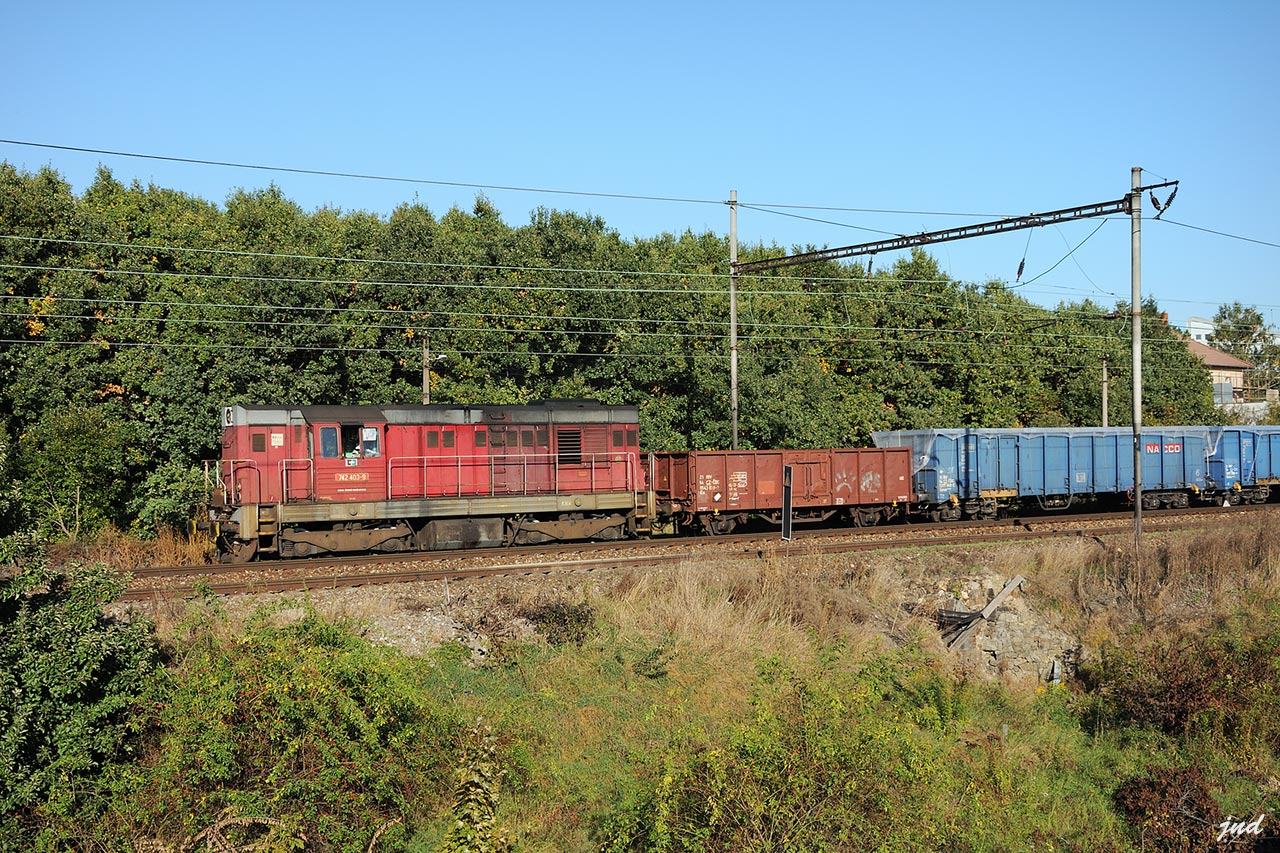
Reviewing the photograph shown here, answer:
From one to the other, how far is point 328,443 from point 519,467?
4674 millimetres

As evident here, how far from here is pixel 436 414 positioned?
2214cm

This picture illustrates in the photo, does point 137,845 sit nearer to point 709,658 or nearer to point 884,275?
point 709,658

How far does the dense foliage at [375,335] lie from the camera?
90.6 feet

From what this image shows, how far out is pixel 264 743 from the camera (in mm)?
8969

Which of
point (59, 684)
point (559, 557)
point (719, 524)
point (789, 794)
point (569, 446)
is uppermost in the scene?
point (569, 446)

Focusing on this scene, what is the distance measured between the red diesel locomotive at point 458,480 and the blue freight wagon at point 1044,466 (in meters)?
5.14

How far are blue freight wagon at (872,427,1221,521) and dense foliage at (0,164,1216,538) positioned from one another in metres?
7.40

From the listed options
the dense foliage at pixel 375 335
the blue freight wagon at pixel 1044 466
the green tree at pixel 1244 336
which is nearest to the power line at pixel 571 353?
the dense foliage at pixel 375 335

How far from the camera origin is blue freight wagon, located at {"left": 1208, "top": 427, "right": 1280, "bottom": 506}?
33469 millimetres

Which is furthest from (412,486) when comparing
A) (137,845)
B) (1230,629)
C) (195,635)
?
(1230,629)

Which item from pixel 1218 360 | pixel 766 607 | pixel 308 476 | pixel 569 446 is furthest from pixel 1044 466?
pixel 1218 360

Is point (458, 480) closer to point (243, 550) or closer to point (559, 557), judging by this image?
point (559, 557)

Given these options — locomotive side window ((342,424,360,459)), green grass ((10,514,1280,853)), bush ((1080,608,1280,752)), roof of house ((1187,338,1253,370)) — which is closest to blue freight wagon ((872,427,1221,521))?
green grass ((10,514,1280,853))

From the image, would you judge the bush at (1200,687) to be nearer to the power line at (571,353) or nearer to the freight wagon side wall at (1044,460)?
the freight wagon side wall at (1044,460)
